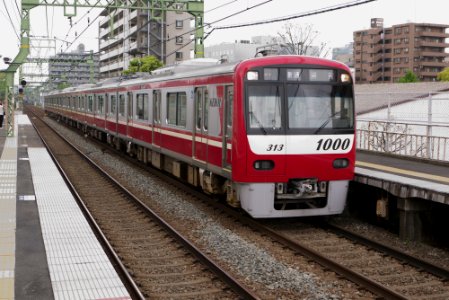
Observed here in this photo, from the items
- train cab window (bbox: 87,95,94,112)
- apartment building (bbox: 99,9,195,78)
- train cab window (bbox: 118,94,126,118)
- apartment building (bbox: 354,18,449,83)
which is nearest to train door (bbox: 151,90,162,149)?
train cab window (bbox: 118,94,126,118)

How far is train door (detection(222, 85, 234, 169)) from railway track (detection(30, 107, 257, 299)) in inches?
57.6

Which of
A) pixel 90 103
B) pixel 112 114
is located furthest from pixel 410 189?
pixel 90 103

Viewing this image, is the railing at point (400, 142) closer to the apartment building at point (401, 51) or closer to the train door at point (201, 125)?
the train door at point (201, 125)

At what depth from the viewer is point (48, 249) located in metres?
8.01

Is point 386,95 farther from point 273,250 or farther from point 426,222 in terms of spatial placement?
point 273,250

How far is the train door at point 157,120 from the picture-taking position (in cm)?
1516

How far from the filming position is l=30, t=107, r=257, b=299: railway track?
6.66 m

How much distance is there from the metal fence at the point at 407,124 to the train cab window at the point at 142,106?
5922mm

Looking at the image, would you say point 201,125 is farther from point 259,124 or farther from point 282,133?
point 282,133

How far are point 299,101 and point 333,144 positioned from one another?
900mm

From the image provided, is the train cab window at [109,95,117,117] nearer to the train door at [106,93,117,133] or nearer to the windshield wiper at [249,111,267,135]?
the train door at [106,93,117,133]

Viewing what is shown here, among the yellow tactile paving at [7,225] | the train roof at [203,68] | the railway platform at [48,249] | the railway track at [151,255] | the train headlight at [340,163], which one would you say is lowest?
the railway track at [151,255]

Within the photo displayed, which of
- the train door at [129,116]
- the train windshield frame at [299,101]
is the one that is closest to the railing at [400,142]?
the train windshield frame at [299,101]

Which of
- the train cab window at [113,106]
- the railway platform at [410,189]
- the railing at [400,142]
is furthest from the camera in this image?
the train cab window at [113,106]
